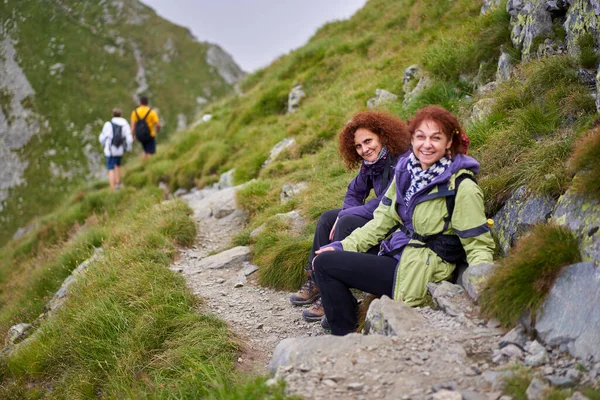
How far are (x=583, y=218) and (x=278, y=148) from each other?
970 cm

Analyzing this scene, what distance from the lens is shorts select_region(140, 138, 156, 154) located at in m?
19.1

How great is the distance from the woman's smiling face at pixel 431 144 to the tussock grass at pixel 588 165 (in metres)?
1.11

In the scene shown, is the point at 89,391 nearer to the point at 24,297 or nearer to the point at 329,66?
the point at 24,297

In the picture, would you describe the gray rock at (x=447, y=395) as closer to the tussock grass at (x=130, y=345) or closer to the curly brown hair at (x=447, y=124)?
the tussock grass at (x=130, y=345)

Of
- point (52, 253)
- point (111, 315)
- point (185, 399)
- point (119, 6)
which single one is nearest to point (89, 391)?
point (111, 315)

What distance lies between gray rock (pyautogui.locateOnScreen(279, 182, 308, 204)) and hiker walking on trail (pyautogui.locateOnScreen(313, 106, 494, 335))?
4791 millimetres

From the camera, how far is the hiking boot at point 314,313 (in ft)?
20.0

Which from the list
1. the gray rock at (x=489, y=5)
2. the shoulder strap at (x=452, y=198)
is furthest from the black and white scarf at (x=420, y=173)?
the gray rock at (x=489, y=5)

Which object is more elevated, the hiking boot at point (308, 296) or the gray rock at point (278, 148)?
the gray rock at point (278, 148)

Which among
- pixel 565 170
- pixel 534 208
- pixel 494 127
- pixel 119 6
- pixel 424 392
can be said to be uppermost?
pixel 119 6

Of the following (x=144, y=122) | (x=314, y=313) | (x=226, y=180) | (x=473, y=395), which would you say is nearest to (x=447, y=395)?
(x=473, y=395)

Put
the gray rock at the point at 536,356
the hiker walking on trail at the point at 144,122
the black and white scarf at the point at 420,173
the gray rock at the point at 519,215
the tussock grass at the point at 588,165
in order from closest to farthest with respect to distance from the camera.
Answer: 1. the gray rock at the point at 536,356
2. the tussock grass at the point at 588,165
3. the black and white scarf at the point at 420,173
4. the gray rock at the point at 519,215
5. the hiker walking on trail at the point at 144,122

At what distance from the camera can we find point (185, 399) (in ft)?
15.3

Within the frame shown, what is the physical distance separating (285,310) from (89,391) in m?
2.55
